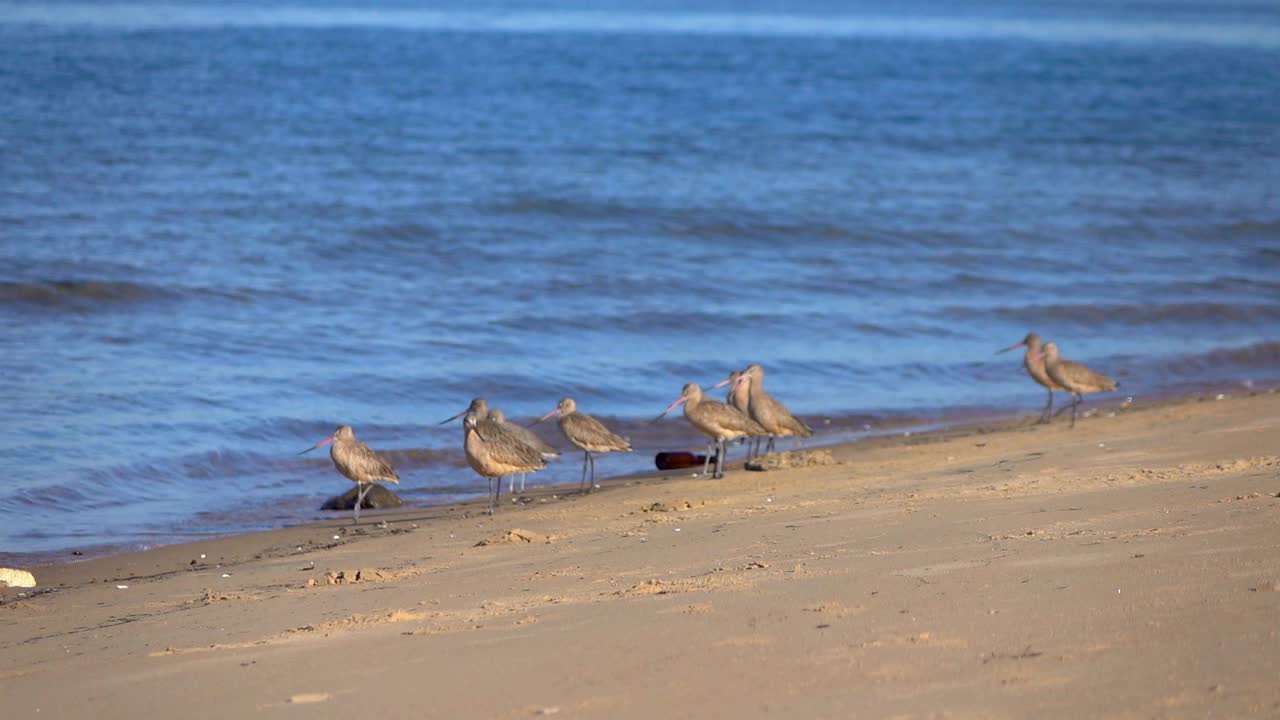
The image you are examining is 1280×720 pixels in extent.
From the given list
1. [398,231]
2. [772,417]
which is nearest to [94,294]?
[398,231]

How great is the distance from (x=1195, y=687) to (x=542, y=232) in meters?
18.1

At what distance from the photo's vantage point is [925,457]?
422 inches

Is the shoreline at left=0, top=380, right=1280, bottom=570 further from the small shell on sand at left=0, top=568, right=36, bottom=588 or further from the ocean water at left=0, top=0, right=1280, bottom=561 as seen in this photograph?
the small shell on sand at left=0, top=568, right=36, bottom=588

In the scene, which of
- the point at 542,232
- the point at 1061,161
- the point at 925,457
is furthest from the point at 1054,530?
the point at 1061,161

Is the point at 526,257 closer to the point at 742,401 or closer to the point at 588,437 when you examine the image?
the point at 742,401

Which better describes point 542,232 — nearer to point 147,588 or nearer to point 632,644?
point 147,588

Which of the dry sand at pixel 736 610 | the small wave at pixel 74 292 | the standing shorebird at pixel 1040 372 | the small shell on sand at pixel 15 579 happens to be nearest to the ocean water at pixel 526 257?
the small wave at pixel 74 292

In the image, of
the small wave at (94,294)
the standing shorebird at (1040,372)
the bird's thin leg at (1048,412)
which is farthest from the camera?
the small wave at (94,294)

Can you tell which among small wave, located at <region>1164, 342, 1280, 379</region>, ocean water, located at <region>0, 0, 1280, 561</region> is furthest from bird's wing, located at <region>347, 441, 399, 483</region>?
→ small wave, located at <region>1164, 342, 1280, 379</region>

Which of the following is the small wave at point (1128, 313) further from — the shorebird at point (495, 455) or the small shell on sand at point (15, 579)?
the small shell on sand at point (15, 579)

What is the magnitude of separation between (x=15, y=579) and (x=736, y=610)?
413 centimetres

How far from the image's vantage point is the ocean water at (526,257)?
487 inches

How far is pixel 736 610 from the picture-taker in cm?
580

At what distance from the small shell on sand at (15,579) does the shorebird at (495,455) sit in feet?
9.48
